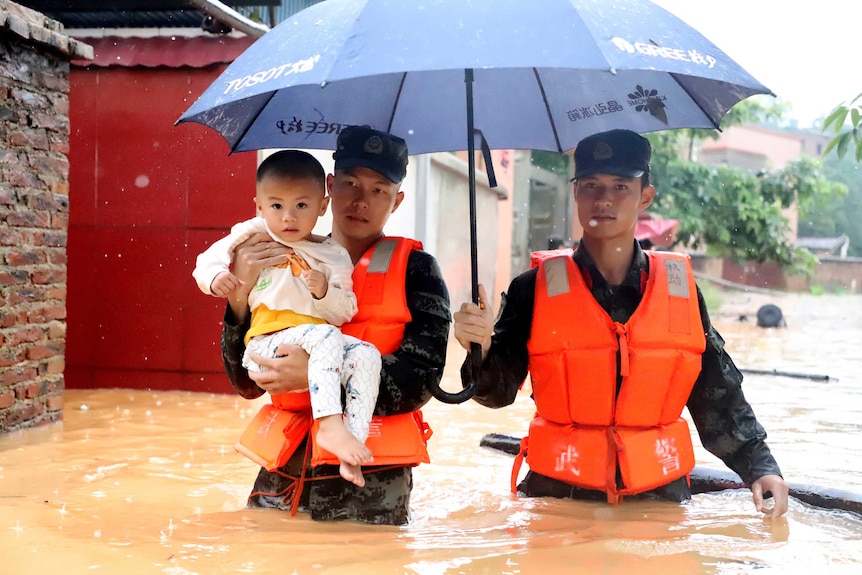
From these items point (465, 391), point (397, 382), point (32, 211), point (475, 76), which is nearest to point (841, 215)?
point (32, 211)

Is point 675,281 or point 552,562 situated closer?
point 552,562

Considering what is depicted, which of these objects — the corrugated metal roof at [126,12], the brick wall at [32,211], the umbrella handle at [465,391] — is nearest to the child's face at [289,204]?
the umbrella handle at [465,391]

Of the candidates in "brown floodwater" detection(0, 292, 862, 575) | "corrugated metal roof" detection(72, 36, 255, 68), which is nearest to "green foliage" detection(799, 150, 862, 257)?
"corrugated metal roof" detection(72, 36, 255, 68)

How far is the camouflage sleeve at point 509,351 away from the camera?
3.33 meters

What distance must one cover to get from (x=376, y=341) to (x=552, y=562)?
94cm

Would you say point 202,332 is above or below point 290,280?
below

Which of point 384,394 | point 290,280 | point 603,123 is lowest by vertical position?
point 384,394

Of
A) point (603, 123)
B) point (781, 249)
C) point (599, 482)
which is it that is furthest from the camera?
point (781, 249)

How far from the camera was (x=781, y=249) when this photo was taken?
2283 centimetres

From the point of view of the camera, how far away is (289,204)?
3.04 metres

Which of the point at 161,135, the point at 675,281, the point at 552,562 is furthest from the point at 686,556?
the point at 161,135

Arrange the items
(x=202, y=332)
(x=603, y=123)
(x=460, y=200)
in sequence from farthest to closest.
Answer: (x=460, y=200), (x=202, y=332), (x=603, y=123)

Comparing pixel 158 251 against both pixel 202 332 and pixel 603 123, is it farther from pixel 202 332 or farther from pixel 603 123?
pixel 603 123

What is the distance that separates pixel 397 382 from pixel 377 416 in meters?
0.17
